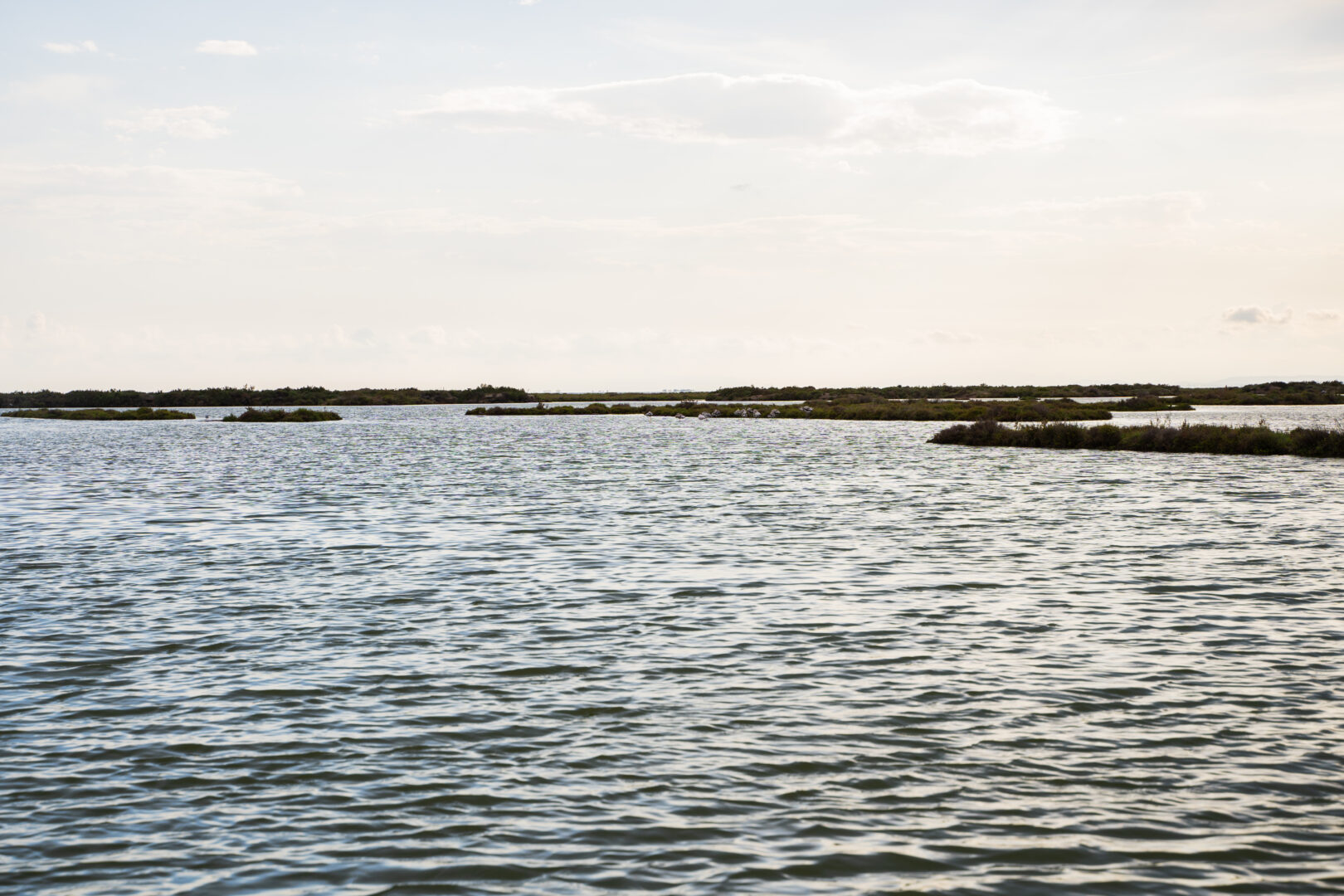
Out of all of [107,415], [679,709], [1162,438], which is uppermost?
[107,415]

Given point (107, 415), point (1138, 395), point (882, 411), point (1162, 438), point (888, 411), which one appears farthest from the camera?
point (1138, 395)

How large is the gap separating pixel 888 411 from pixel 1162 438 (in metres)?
55.2

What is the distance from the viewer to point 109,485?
142 ft

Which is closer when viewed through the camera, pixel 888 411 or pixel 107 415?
pixel 888 411

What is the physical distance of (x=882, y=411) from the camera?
114000mm

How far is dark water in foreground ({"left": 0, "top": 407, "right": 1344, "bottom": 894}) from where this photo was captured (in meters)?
8.08

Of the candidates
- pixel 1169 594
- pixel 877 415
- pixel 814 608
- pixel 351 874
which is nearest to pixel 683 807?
pixel 351 874

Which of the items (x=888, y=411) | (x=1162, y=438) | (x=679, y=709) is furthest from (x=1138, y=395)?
(x=679, y=709)

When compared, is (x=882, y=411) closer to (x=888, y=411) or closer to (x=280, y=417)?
(x=888, y=411)

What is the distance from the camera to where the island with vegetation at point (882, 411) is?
88.8 meters

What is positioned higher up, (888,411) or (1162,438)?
(888,411)

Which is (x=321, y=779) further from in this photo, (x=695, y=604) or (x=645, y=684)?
(x=695, y=604)

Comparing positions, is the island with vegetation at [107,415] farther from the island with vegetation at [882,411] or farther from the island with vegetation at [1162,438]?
the island with vegetation at [1162,438]

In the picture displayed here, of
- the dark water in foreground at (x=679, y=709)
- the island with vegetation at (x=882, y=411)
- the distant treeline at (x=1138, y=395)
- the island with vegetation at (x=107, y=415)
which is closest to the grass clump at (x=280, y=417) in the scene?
the island with vegetation at (x=107, y=415)
